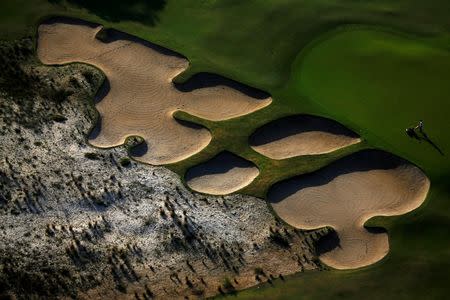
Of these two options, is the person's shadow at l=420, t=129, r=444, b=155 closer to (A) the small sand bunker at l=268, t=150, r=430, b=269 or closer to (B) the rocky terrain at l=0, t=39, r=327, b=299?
(A) the small sand bunker at l=268, t=150, r=430, b=269

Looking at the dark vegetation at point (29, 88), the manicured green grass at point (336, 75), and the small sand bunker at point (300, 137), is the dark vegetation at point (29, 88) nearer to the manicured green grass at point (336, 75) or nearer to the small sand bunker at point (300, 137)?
the manicured green grass at point (336, 75)

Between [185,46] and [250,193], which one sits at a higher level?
[185,46]

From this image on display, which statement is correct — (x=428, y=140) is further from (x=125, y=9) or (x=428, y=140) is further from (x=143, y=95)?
(x=125, y=9)

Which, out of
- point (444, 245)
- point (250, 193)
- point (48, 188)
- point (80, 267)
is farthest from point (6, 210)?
point (444, 245)

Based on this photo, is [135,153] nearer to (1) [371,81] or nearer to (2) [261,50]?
(2) [261,50]

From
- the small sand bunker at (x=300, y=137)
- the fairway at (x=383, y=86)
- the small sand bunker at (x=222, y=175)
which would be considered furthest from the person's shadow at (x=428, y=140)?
the small sand bunker at (x=222, y=175)

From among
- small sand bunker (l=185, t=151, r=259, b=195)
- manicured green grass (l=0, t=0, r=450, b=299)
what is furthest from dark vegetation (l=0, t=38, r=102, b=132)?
small sand bunker (l=185, t=151, r=259, b=195)

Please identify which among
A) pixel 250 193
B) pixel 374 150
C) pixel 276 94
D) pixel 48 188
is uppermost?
pixel 276 94
